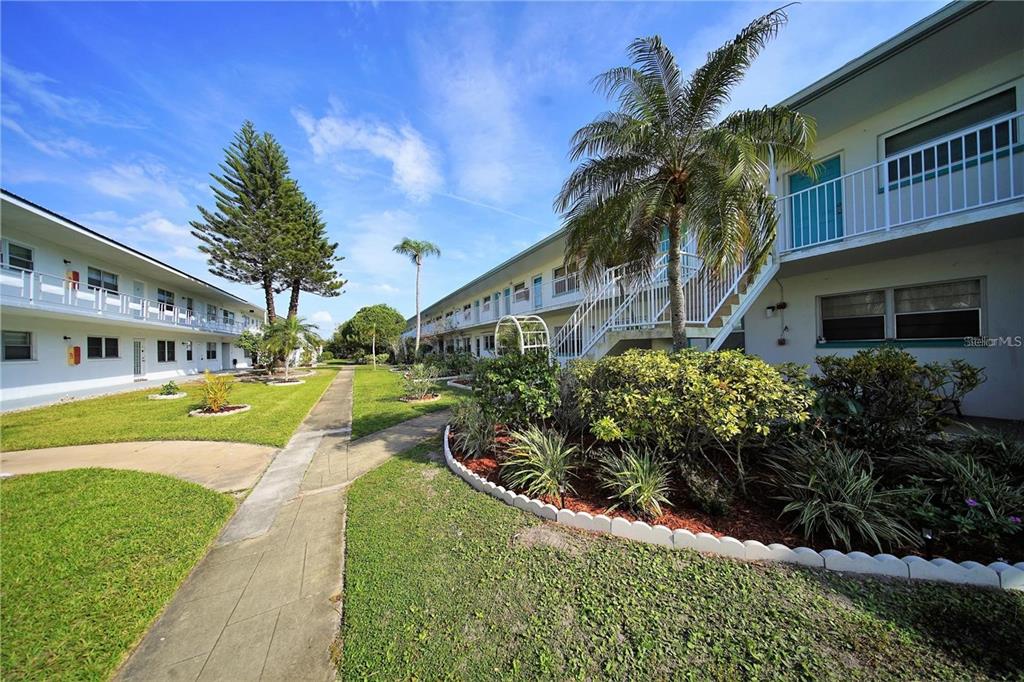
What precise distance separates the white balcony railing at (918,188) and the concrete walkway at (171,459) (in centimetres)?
1107

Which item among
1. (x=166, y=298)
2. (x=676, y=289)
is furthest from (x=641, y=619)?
(x=166, y=298)

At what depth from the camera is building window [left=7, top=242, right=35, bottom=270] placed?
1184 centimetres

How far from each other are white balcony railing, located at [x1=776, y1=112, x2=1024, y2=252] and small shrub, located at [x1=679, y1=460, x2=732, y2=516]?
5.60 m

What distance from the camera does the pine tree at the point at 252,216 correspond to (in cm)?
2270

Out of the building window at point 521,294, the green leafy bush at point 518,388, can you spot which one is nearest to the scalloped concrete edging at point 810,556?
the green leafy bush at point 518,388

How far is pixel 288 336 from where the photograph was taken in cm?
1906

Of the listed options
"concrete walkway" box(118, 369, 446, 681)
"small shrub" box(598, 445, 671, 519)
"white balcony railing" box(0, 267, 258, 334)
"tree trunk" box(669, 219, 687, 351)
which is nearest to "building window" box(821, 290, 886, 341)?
"tree trunk" box(669, 219, 687, 351)

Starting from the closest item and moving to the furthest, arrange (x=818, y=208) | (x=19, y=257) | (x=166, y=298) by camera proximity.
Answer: (x=818, y=208) → (x=19, y=257) → (x=166, y=298)

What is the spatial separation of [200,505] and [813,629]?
633cm

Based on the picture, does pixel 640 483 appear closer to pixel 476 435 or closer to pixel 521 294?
pixel 476 435

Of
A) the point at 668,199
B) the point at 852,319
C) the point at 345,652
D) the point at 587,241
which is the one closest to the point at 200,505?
the point at 345,652

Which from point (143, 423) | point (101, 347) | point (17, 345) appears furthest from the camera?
point (101, 347)

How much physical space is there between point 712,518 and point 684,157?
18.0ft

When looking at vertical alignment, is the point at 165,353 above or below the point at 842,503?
above
